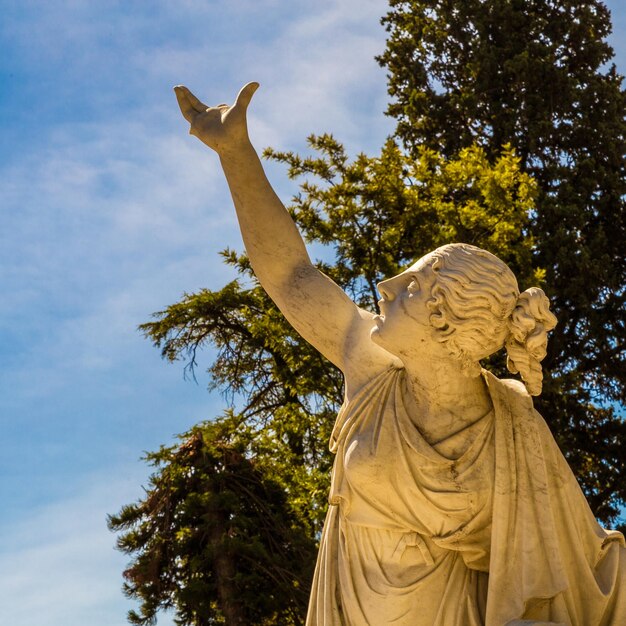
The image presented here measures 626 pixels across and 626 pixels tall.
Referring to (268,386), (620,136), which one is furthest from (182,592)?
(620,136)

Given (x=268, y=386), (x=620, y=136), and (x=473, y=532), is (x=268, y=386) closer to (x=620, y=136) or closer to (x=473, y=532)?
(x=620, y=136)

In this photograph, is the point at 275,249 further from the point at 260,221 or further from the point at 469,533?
the point at 469,533

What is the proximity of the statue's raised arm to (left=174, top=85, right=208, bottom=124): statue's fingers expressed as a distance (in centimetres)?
11

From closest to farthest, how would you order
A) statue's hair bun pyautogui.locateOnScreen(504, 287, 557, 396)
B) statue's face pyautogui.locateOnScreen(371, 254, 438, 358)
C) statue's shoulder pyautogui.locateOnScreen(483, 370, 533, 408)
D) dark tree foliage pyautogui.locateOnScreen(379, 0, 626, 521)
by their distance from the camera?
statue's hair bun pyautogui.locateOnScreen(504, 287, 557, 396)
statue's face pyautogui.locateOnScreen(371, 254, 438, 358)
statue's shoulder pyautogui.locateOnScreen(483, 370, 533, 408)
dark tree foliage pyautogui.locateOnScreen(379, 0, 626, 521)

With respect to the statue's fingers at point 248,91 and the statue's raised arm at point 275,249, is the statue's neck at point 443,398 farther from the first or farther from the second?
the statue's fingers at point 248,91

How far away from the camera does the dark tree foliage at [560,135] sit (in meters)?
18.0

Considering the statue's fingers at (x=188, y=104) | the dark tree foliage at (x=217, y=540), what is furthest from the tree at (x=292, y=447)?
the statue's fingers at (x=188, y=104)

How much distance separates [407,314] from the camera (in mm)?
4730

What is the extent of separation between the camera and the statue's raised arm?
5.23m

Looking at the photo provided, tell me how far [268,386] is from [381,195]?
378 centimetres

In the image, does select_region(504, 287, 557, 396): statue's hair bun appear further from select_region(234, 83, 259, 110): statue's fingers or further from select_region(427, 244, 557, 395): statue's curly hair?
select_region(234, 83, 259, 110): statue's fingers

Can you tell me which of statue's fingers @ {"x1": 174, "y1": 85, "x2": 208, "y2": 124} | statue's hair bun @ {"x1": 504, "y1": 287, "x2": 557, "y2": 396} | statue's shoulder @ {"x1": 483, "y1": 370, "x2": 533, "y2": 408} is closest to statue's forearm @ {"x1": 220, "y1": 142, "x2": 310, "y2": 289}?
statue's fingers @ {"x1": 174, "y1": 85, "x2": 208, "y2": 124}

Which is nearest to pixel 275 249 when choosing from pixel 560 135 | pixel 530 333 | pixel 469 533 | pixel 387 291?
pixel 387 291

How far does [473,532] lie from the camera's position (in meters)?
4.74
